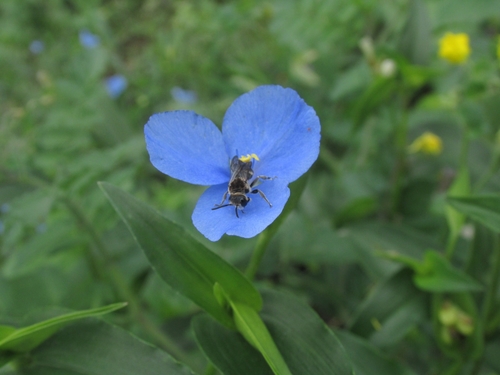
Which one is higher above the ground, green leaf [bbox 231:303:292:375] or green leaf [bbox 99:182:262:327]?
green leaf [bbox 99:182:262:327]

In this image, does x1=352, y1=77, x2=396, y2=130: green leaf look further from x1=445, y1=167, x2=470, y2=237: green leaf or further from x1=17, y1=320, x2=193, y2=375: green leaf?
x1=17, y1=320, x2=193, y2=375: green leaf

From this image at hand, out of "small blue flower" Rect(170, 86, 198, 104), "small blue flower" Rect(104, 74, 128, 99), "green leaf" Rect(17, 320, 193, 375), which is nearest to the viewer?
"green leaf" Rect(17, 320, 193, 375)

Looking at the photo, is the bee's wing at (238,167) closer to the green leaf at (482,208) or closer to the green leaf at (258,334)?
the green leaf at (258,334)

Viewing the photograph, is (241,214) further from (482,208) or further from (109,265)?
(109,265)

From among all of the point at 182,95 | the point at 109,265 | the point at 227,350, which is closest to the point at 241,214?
the point at 227,350

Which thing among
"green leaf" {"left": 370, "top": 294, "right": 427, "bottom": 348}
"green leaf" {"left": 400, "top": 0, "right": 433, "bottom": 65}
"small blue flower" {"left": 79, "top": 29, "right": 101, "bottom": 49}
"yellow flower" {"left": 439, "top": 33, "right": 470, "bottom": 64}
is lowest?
"green leaf" {"left": 370, "top": 294, "right": 427, "bottom": 348}

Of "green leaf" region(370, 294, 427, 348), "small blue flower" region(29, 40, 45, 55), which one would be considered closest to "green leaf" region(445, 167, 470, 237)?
"green leaf" region(370, 294, 427, 348)

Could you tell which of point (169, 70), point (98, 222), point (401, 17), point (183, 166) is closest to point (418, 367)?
point (98, 222)
